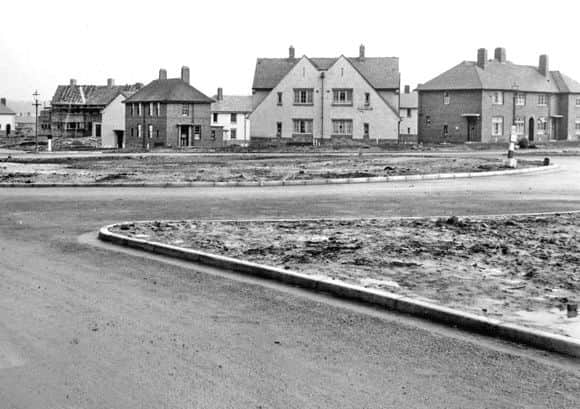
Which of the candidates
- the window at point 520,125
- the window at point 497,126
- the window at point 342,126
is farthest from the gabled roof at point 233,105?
the window at point 342,126

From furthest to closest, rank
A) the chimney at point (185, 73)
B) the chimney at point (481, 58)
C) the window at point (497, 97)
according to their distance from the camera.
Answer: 1. the chimney at point (185, 73)
2. the chimney at point (481, 58)
3. the window at point (497, 97)

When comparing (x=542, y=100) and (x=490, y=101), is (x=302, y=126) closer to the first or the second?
(x=490, y=101)

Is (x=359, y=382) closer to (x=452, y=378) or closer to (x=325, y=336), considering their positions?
(x=452, y=378)

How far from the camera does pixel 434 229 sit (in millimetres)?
14375

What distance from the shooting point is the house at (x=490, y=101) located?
91938mm

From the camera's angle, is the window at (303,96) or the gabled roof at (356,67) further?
the gabled roof at (356,67)

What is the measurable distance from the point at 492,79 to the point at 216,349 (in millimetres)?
90651

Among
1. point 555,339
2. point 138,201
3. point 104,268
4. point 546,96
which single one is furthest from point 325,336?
point 546,96

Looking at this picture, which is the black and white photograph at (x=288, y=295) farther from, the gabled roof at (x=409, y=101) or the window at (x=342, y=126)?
the gabled roof at (x=409, y=101)

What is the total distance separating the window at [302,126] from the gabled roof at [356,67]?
219 inches

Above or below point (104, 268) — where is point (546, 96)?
above

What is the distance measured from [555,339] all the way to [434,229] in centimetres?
740

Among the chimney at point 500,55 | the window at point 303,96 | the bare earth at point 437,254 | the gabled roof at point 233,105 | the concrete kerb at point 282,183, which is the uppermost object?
the chimney at point 500,55

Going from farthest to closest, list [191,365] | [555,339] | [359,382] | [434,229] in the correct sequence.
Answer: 1. [434,229]
2. [555,339]
3. [191,365]
4. [359,382]
